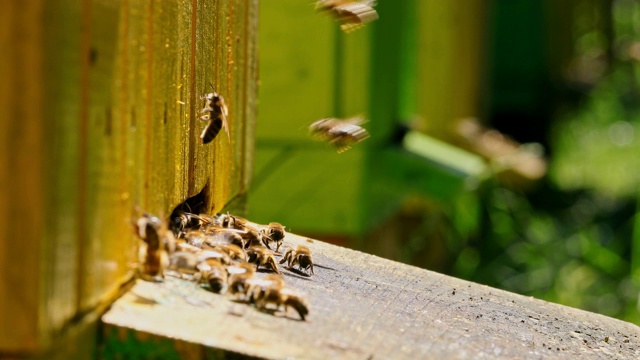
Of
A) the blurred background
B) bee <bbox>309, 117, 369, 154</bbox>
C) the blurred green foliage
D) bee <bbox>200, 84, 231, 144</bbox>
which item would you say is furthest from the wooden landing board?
the blurred green foliage

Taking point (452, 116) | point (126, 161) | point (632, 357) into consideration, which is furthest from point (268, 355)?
point (452, 116)

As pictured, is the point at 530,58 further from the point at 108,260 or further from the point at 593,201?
the point at 108,260

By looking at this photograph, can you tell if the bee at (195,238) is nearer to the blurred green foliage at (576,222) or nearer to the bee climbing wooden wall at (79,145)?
the bee climbing wooden wall at (79,145)

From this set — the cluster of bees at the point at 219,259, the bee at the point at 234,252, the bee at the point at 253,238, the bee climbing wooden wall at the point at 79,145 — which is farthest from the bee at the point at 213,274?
the bee at the point at 253,238

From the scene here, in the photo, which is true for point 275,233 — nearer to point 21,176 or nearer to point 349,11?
point 21,176

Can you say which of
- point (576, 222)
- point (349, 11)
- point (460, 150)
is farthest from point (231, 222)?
point (576, 222)

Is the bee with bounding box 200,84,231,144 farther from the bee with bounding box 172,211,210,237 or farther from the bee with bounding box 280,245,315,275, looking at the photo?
the bee with bounding box 280,245,315,275
